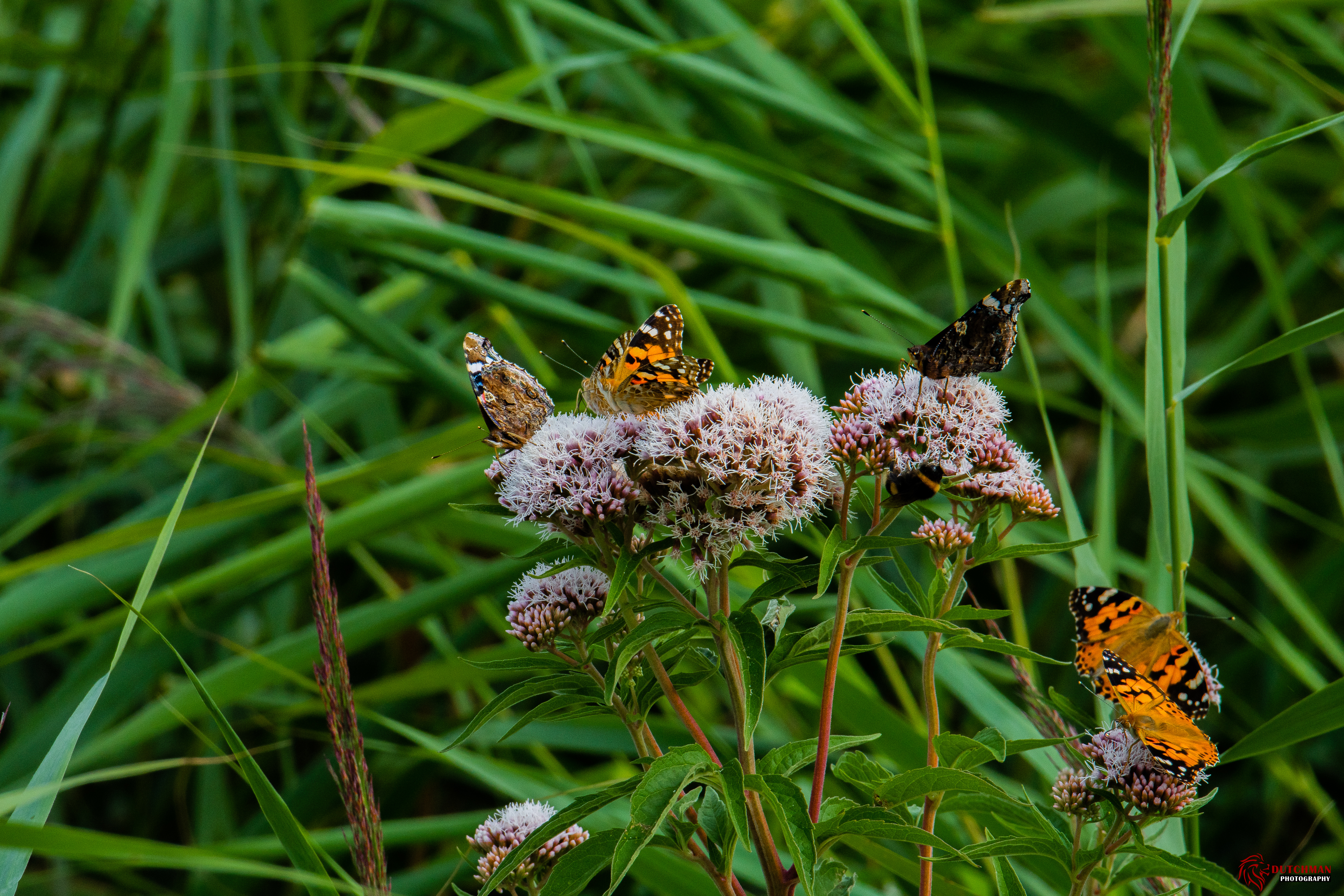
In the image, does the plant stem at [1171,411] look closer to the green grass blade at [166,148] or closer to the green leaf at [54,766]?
the green leaf at [54,766]

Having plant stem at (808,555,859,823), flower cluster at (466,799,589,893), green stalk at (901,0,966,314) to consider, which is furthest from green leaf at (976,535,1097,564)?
green stalk at (901,0,966,314)

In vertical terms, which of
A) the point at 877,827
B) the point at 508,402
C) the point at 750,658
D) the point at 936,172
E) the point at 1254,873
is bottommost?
the point at 1254,873

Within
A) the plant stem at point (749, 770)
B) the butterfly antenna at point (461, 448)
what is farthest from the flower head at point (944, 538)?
the butterfly antenna at point (461, 448)

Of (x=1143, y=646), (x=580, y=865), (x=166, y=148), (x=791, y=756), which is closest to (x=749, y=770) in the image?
(x=791, y=756)

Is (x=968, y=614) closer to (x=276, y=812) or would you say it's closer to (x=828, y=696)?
(x=828, y=696)

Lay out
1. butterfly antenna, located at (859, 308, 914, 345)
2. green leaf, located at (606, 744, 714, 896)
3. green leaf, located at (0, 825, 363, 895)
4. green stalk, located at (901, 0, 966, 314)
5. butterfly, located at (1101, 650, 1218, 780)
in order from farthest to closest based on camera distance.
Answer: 1. green stalk, located at (901, 0, 966, 314)
2. butterfly antenna, located at (859, 308, 914, 345)
3. butterfly, located at (1101, 650, 1218, 780)
4. green leaf, located at (606, 744, 714, 896)
5. green leaf, located at (0, 825, 363, 895)

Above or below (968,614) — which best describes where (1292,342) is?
above

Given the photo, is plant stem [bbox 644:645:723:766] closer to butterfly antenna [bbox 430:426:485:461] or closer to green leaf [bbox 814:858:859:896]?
green leaf [bbox 814:858:859:896]

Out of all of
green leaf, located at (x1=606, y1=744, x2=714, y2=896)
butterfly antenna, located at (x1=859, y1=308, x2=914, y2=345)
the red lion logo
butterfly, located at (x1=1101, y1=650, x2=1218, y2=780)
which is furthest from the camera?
butterfly antenna, located at (x1=859, y1=308, x2=914, y2=345)
